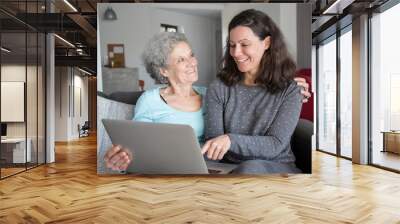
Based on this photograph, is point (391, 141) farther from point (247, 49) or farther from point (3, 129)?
point (3, 129)

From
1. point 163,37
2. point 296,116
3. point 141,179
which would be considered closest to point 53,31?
point 163,37

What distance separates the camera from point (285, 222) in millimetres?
3805

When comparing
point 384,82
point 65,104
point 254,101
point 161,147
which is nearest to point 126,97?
point 161,147

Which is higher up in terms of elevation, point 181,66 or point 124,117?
point 181,66

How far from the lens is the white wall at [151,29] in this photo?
6.15 m

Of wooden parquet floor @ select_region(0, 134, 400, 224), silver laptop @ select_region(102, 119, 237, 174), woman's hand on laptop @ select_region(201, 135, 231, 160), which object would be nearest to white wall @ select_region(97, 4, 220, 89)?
silver laptop @ select_region(102, 119, 237, 174)

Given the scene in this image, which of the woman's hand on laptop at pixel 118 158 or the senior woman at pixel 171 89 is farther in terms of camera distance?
the woman's hand on laptop at pixel 118 158

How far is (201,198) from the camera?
4.88 metres

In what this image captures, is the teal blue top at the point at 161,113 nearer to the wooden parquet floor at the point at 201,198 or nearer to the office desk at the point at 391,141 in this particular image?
the wooden parquet floor at the point at 201,198

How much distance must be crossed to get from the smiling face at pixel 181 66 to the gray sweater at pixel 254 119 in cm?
46

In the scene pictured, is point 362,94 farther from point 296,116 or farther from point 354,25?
point 296,116

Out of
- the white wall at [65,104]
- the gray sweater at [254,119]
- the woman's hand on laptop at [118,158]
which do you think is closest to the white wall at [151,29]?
the gray sweater at [254,119]

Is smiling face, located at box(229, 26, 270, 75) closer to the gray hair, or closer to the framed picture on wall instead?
the gray hair

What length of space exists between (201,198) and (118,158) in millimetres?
1866
